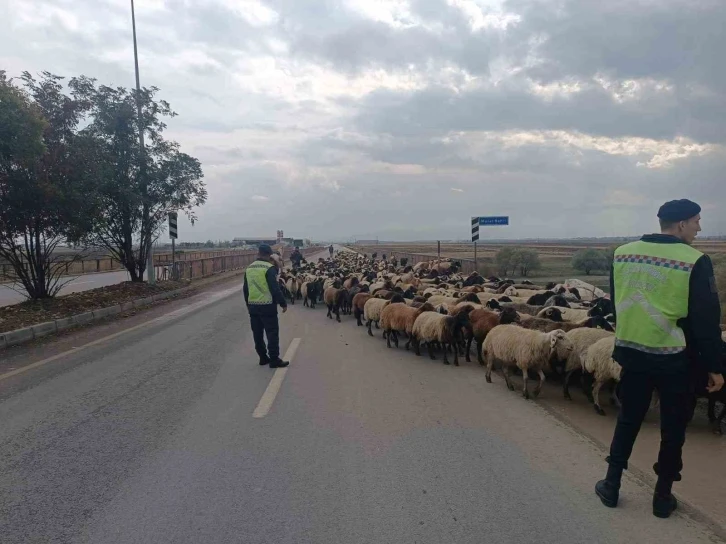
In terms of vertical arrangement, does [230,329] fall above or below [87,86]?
below

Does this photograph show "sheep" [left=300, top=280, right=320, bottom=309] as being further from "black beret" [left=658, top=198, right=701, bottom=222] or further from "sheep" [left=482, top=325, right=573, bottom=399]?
"black beret" [left=658, top=198, right=701, bottom=222]

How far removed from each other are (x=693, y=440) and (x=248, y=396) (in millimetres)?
4877

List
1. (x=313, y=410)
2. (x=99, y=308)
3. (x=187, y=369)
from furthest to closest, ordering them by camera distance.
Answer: (x=99, y=308) < (x=187, y=369) < (x=313, y=410)

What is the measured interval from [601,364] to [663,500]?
2.49 metres

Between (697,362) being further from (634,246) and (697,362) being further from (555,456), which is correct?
(555,456)

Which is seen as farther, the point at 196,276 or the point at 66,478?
the point at 196,276

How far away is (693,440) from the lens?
195 inches

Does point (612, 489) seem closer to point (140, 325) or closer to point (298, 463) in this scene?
point (298, 463)

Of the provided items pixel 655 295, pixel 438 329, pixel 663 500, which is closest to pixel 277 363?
pixel 438 329

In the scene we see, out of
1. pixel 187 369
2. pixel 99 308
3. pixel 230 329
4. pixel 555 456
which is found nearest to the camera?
pixel 555 456

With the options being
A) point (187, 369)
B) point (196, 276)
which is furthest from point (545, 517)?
point (196, 276)

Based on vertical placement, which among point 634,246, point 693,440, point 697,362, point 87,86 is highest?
point 87,86

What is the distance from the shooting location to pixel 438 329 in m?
8.54

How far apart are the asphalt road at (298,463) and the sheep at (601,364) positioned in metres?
0.74
